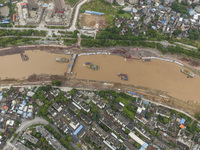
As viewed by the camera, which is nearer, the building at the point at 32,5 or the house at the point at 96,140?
the house at the point at 96,140

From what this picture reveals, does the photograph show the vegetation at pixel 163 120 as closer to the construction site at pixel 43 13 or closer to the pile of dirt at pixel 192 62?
the pile of dirt at pixel 192 62

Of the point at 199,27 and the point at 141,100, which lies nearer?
the point at 141,100

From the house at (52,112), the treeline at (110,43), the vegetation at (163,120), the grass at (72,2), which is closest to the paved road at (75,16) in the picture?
the grass at (72,2)

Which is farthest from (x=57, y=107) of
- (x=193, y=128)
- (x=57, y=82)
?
Answer: (x=193, y=128)

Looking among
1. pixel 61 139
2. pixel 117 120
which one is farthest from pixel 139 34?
pixel 61 139

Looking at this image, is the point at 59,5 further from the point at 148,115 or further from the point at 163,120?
the point at 163,120

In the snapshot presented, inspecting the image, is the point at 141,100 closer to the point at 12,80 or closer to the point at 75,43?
the point at 75,43
